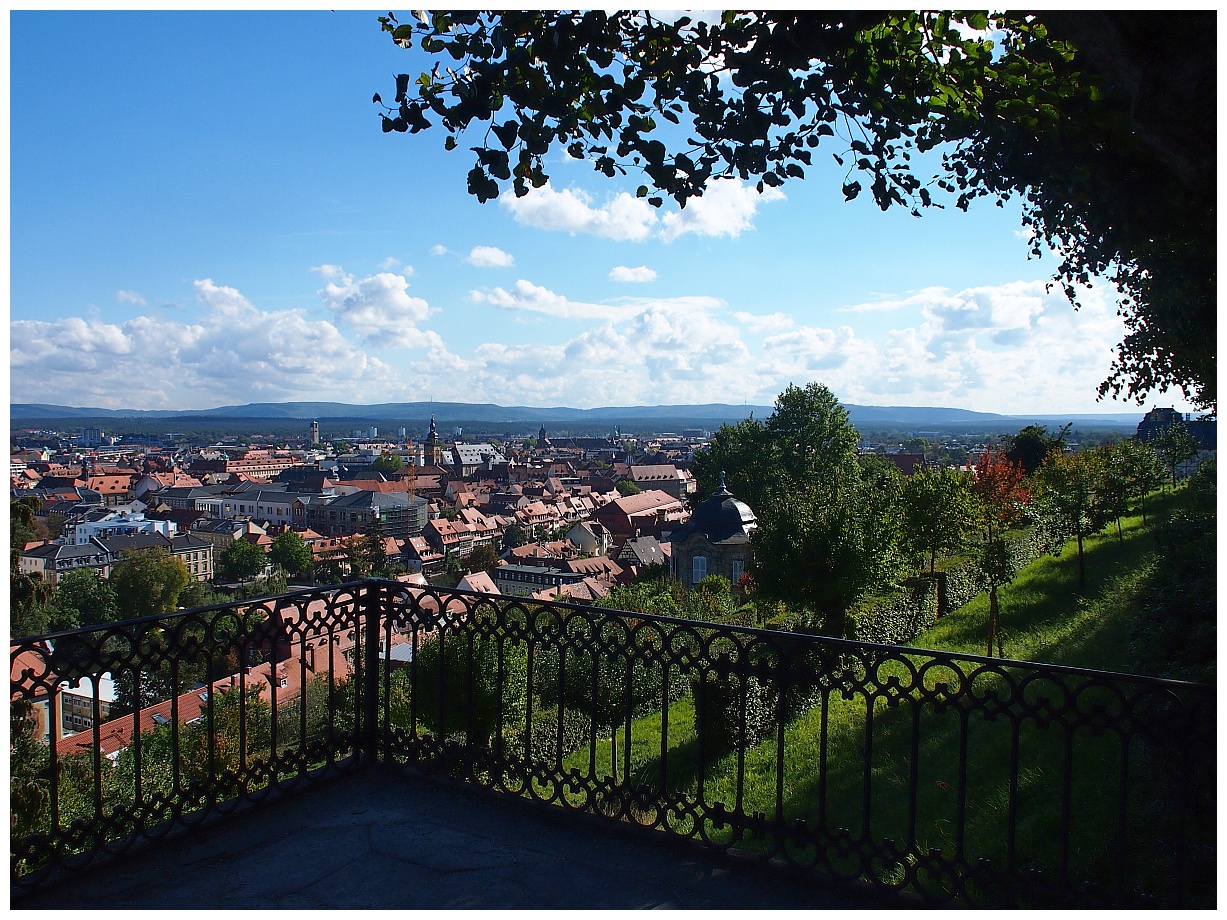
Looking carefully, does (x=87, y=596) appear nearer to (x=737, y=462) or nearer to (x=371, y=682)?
(x=737, y=462)

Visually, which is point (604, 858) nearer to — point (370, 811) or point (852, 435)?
point (370, 811)

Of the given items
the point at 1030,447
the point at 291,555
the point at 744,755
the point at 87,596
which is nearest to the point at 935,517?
the point at 744,755

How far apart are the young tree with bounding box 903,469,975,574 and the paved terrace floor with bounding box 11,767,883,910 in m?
16.1

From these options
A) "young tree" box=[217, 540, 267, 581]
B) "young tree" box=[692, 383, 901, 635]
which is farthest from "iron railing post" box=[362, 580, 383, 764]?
"young tree" box=[217, 540, 267, 581]

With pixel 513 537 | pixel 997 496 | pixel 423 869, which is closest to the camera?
pixel 423 869

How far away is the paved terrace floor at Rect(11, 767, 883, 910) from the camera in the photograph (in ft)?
9.81

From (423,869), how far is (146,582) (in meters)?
51.3

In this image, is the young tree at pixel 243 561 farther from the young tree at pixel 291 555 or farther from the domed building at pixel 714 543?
the domed building at pixel 714 543

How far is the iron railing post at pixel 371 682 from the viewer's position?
14.4 ft

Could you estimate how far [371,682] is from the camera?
4438 mm

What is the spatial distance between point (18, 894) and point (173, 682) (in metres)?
0.90

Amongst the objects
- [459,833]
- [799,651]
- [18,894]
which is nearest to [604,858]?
[459,833]

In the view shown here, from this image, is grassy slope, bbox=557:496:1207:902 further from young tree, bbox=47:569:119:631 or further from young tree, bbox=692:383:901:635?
young tree, bbox=47:569:119:631

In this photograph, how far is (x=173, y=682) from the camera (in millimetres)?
3305
